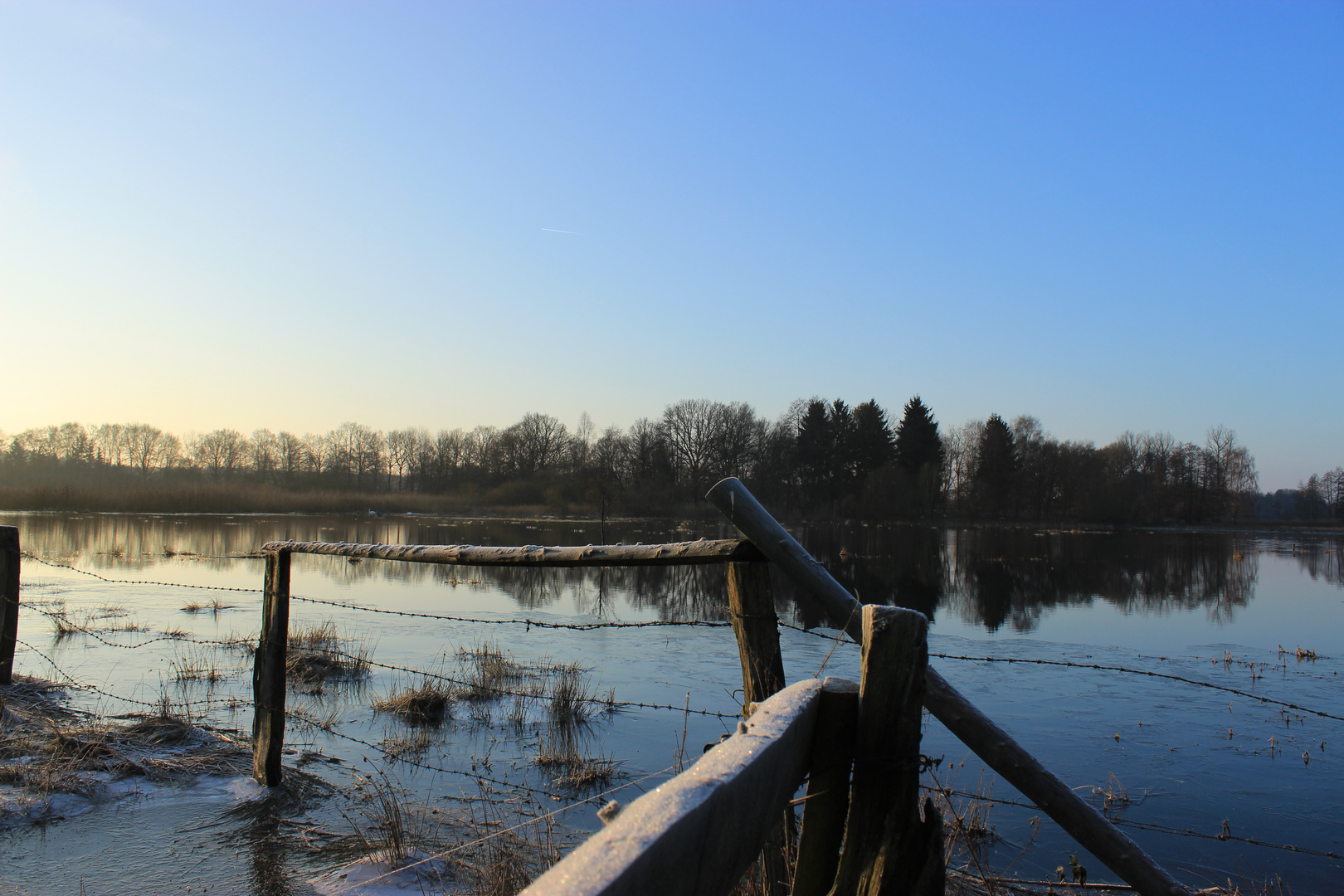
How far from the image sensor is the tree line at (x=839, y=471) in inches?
2724

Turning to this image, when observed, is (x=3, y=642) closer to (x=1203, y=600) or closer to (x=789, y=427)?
(x=1203, y=600)

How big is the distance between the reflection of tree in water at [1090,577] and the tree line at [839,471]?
27859mm

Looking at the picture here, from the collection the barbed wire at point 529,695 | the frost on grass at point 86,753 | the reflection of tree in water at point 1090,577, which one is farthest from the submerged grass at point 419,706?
the reflection of tree in water at point 1090,577

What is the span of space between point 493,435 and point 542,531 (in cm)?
5922

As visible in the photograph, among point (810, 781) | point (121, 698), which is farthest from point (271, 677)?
point (810, 781)

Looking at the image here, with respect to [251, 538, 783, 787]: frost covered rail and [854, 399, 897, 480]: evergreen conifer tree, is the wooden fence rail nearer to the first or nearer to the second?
[251, 538, 783, 787]: frost covered rail

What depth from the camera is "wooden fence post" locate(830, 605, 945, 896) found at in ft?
5.98

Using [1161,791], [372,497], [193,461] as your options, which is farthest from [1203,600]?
[193,461]

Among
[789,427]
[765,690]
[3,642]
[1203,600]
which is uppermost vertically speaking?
[789,427]

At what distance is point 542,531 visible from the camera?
39281mm

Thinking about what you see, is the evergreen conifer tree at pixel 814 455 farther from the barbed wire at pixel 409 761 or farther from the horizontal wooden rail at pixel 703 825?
the horizontal wooden rail at pixel 703 825

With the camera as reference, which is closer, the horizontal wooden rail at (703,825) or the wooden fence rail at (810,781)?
the horizontal wooden rail at (703,825)

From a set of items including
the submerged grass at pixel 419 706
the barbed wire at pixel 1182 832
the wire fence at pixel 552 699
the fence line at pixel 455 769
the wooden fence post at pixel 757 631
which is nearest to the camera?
the wooden fence post at pixel 757 631

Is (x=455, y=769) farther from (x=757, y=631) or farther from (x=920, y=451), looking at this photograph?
(x=920, y=451)
